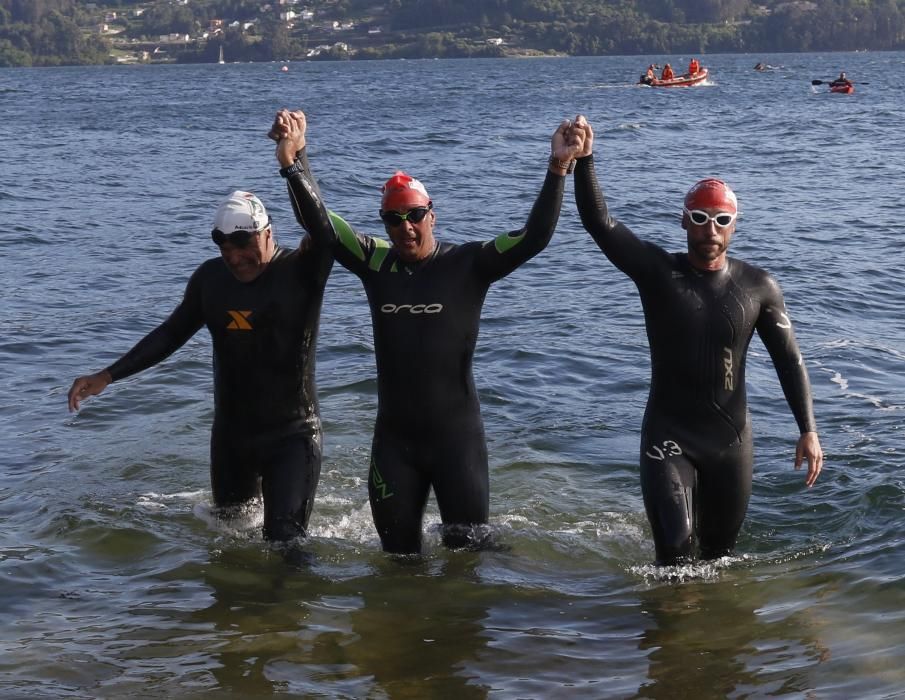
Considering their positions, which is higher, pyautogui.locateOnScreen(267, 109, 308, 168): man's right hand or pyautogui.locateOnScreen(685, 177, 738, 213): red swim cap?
pyautogui.locateOnScreen(267, 109, 308, 168): man's right hand

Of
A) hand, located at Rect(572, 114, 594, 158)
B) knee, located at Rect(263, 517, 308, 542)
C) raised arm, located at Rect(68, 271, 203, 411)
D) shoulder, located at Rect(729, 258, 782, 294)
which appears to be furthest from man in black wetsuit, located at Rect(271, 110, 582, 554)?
shoulder, located at Rect(729, 258, 782, 294)

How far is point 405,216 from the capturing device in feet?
22.8

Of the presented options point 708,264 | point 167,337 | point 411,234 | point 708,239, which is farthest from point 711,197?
point 167,337

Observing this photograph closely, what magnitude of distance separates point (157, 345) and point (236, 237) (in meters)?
0.90

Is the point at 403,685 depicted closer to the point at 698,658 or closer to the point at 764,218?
the point at 698,658

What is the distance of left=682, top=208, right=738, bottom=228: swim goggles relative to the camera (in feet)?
22.3

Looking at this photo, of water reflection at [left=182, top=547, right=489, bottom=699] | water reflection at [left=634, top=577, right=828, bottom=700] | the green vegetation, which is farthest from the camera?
the green vegetation

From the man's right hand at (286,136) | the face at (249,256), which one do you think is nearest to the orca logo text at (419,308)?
the face at (249,256)

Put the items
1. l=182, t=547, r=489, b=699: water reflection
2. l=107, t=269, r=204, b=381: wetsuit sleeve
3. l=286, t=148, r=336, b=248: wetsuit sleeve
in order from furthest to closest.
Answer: l=107, t=269, r=204, b=381: wetsuit sleeve
l=286, t=148, r=336, b=248: wetsuit sleeve
l=182, t=547, r=489, b=699: water reflection

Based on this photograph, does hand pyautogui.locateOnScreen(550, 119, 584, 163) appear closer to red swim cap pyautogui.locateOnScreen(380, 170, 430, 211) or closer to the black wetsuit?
red swim cap pyautogui.locateOnScreen(380, 170, 430, 211)

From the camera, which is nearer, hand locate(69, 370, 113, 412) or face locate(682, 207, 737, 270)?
face locate(682, 207, 737, 270)

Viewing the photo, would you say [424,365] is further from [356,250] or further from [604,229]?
[604,229]

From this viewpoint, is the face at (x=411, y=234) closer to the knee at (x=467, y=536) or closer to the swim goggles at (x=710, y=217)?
the swim goggles at (x=710, y=217)

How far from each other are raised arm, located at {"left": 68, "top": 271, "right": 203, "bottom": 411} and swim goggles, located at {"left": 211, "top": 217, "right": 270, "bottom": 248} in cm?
37
